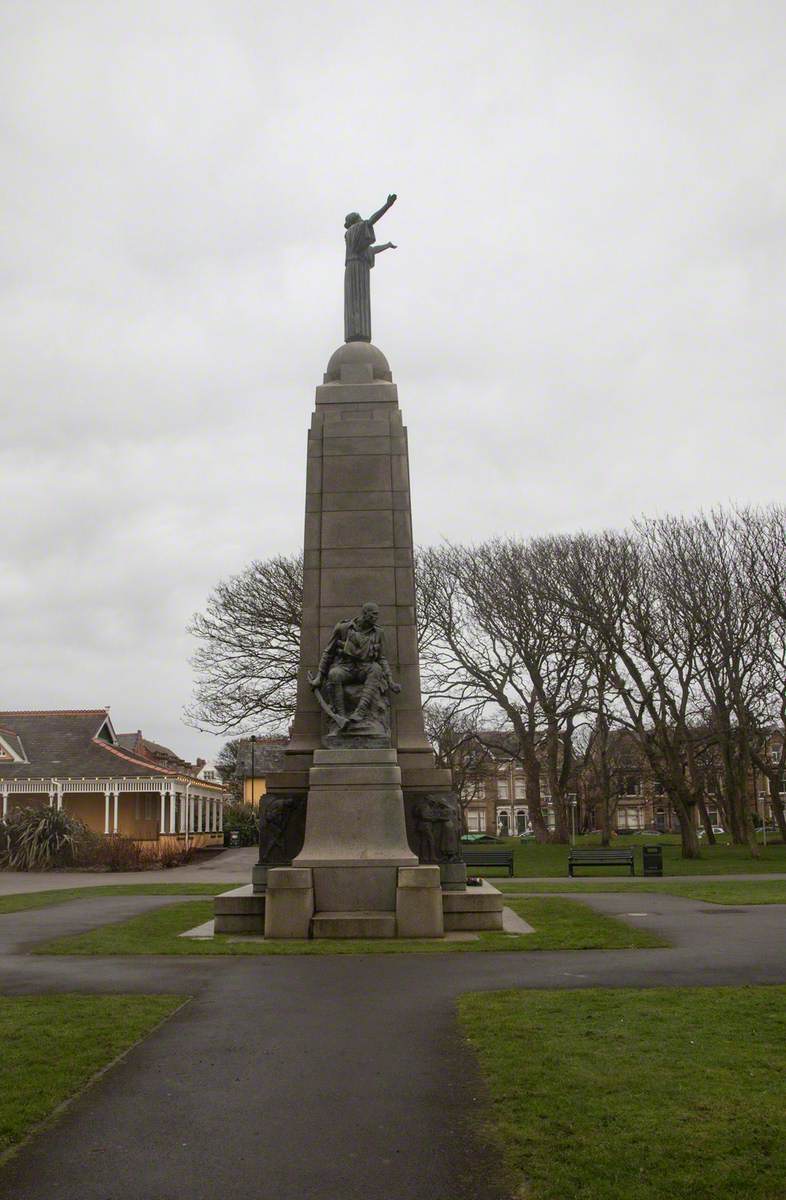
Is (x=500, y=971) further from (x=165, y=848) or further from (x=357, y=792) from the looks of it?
(x=165, y=848)

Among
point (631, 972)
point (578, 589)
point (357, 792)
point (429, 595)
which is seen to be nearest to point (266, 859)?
point (357, 792)

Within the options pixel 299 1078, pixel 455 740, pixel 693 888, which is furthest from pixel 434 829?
pixel 455 740

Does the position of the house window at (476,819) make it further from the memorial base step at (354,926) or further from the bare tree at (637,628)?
the memorial base step at (354,926)

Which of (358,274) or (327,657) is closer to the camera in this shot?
(327,657)

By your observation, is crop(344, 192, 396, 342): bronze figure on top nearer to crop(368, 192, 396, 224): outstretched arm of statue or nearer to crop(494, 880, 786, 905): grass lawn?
crop(368, 192, 396, 224): outstretched arm of statue

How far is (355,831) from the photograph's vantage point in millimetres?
13805

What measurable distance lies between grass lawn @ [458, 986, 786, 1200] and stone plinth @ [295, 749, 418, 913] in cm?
460

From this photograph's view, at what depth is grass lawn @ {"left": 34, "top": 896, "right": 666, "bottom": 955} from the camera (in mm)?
12102

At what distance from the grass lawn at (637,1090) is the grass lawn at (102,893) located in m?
13.5

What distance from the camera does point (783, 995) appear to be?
870cm

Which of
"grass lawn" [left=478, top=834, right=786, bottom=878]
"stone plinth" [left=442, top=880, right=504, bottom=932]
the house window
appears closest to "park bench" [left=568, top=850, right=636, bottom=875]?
"grass lawn" [left=478, top=834, right=786, bottom=878]

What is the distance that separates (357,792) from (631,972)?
4.83m

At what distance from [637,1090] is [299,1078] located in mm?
2083

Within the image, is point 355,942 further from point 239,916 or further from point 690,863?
point 690,863
